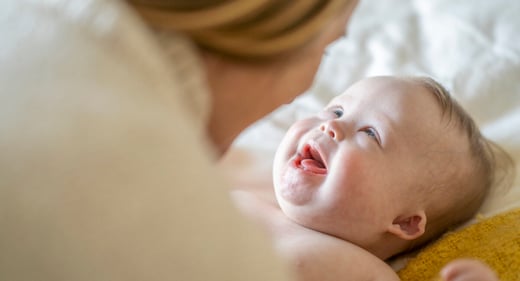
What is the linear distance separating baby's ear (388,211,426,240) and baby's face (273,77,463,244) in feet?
0.04

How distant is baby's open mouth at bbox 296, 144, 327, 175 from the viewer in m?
0.97

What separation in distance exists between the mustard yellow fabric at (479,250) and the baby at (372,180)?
4 cm

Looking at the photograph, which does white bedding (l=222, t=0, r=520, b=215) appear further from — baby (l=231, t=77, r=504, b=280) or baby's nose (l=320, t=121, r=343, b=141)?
baby's nose (l=320, t=121, r=343, b=141)

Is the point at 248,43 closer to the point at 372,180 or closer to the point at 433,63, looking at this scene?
the point at 372,180

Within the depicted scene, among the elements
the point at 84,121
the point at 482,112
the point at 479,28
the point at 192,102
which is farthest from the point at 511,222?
the point at 84,121

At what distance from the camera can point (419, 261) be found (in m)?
1.00

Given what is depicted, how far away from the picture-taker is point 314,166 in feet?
3.23

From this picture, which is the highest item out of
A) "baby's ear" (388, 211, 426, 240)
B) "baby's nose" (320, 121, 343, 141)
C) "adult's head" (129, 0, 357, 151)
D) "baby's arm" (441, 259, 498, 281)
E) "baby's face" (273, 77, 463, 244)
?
"adult's head" (129, 0, 357, 151)

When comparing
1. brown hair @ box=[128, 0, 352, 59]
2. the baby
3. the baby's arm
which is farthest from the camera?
the baby

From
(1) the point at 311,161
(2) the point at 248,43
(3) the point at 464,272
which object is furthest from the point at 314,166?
(2) the point at 248,43

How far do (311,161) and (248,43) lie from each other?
0.47 metres

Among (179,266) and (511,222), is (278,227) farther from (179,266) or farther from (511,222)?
(179,266)

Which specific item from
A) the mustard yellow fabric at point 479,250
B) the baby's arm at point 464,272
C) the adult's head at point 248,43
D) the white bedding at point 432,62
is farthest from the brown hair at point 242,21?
the white bedding at point 432,62

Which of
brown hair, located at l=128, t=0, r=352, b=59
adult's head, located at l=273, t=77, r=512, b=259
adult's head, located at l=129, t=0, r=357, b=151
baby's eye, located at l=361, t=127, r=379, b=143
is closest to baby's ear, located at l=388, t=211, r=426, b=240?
adult's head, located at l=273, t=77, r=512, b=259
